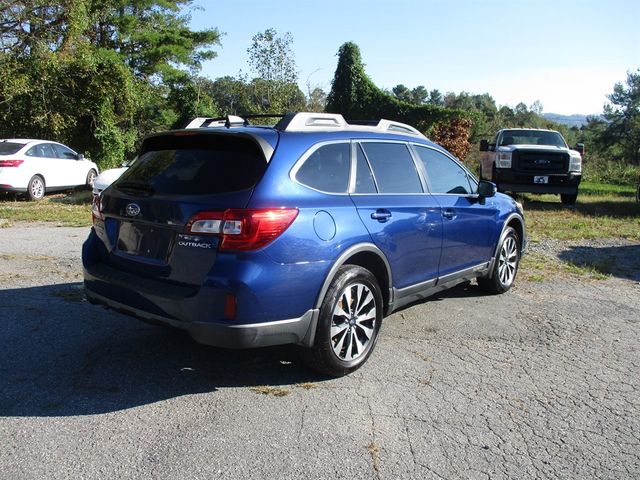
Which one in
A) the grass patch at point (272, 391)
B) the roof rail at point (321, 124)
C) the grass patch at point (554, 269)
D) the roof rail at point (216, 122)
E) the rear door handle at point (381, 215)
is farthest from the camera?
the grass patch at point (554, 269)

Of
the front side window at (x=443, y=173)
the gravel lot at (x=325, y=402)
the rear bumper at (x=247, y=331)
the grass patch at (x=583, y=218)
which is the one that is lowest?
the gravel lot at (x=325, y=402)

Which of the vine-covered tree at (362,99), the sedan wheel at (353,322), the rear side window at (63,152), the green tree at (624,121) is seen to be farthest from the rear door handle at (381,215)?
the green tree at (624,121)

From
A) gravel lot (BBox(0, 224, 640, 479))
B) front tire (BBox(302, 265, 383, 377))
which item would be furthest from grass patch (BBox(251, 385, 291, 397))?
front tire (BBox(302, 265, 383, 377))

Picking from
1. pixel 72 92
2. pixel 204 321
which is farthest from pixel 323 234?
pixel 72 92

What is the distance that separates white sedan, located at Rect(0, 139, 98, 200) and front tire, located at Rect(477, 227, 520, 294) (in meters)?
12.6

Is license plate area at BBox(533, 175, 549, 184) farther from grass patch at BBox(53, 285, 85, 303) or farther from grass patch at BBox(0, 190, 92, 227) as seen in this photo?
grass patch at BBox(53, 285, 85, 303)

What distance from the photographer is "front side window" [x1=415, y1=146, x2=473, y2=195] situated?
5.16 m

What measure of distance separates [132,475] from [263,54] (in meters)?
20.8

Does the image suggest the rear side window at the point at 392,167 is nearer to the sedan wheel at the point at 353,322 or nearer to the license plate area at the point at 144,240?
the sedan wheel at the point at 353,322

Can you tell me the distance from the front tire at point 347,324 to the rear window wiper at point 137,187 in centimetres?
139

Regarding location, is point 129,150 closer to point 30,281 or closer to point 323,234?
point 30,281

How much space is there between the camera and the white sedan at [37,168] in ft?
46.9

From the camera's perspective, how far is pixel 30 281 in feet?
20.6

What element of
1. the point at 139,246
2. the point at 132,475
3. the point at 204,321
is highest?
the point at 139,246
